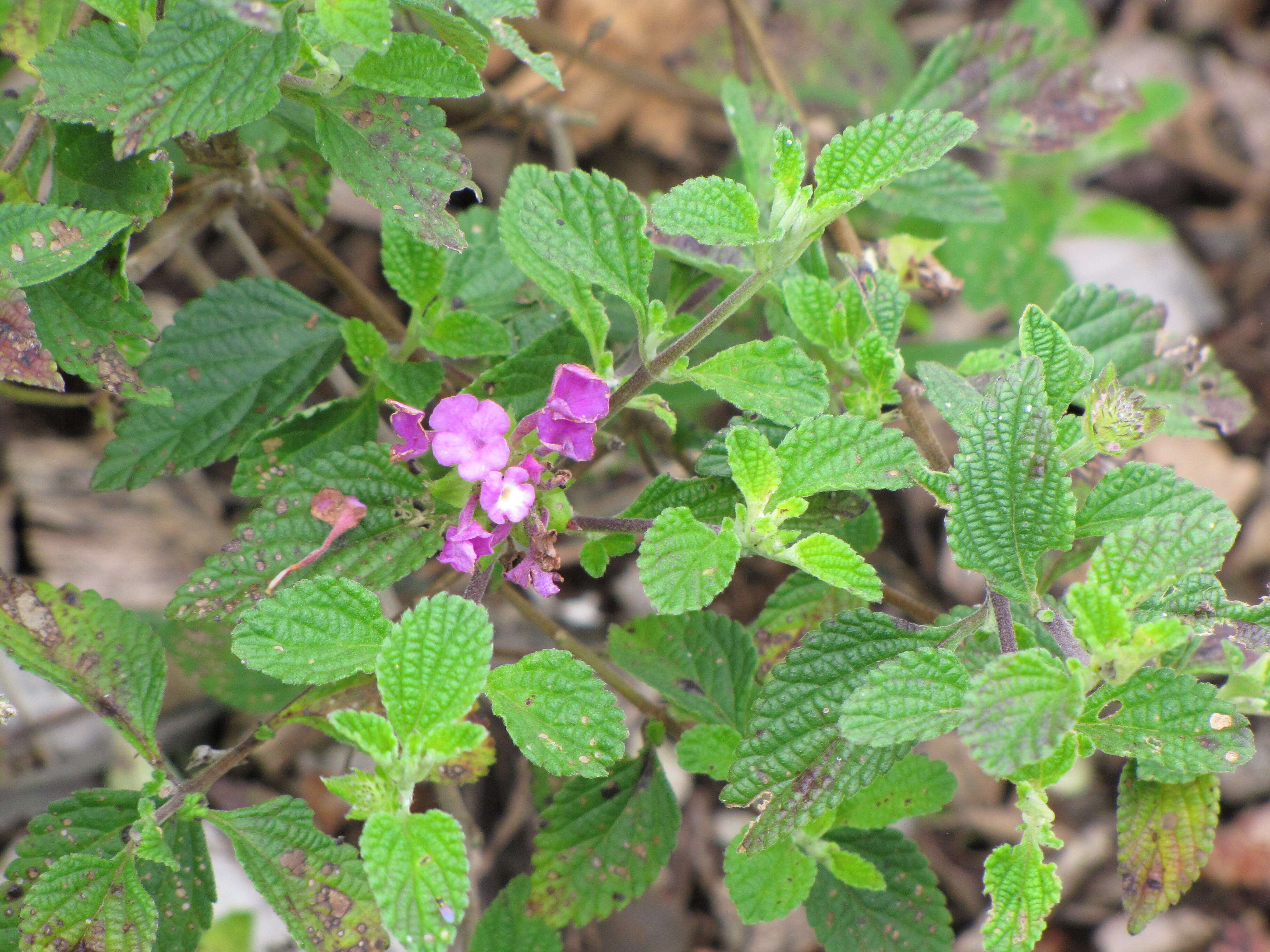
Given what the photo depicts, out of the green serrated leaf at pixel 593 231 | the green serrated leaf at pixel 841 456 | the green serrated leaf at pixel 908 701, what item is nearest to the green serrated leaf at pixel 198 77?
the green serrated leaf at pixel 593 231

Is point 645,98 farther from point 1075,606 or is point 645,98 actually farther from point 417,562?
point 1075,606

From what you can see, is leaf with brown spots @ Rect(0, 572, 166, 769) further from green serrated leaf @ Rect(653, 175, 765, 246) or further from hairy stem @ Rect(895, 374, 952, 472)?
hairy stem @ Rect(895, 374, 952, 472)

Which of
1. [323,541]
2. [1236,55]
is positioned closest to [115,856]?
[323,541]

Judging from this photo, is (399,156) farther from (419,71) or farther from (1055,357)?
(1055,357)

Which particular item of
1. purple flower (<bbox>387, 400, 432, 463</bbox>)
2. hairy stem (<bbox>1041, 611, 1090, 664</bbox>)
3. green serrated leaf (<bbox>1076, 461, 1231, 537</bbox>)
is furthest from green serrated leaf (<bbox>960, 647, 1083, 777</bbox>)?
purple flower (<bbox>387, 400, 432, 463</bbox>)

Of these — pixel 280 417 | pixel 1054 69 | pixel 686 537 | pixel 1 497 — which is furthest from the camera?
pixel 1 497
